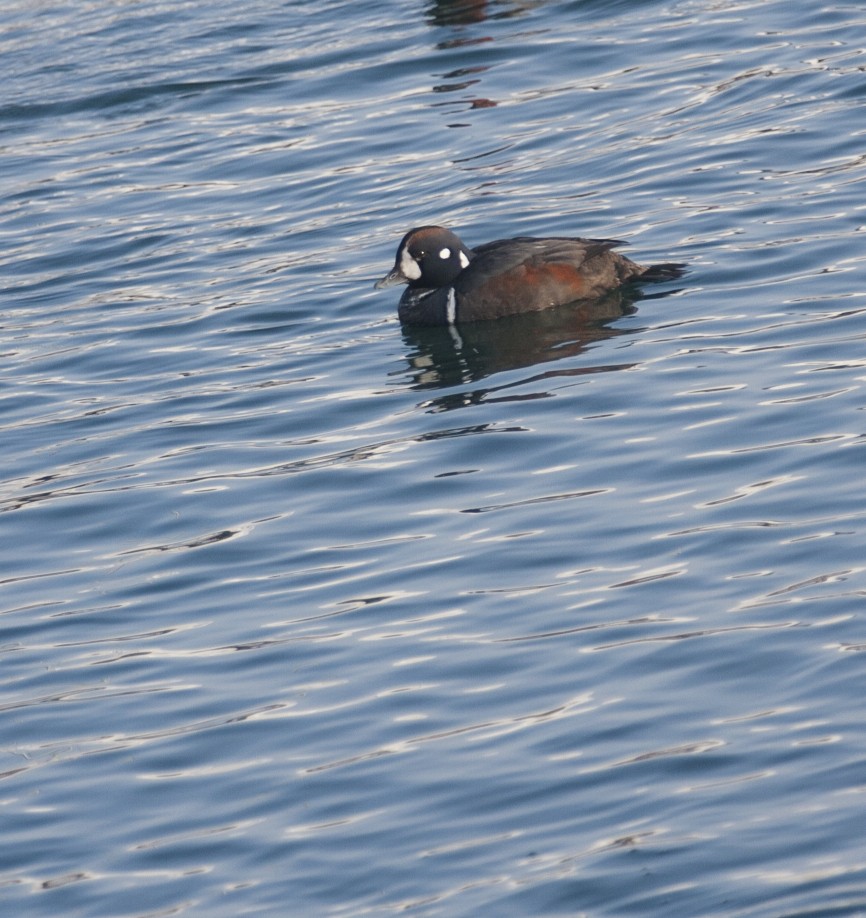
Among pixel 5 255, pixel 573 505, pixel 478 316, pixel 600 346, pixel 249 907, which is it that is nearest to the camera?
pixel 249 907

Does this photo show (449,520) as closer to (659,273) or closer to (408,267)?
(659,273)

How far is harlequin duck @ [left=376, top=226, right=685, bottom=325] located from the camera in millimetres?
11102

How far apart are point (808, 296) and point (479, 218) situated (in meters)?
3.61

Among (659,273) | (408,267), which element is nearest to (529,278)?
(659,273)

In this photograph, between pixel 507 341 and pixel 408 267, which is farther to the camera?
pixel 408 267

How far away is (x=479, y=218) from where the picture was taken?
1362cm

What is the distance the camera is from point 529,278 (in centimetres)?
1112

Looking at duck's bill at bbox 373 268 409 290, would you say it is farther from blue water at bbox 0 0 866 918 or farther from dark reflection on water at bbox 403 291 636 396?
dark reflection on water at bbox 403 291 636 396

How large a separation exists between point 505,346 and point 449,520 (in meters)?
2.89

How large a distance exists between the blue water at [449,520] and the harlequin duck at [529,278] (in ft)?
0.51

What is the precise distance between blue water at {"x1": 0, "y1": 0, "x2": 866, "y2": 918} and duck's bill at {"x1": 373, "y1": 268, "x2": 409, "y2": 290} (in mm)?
259

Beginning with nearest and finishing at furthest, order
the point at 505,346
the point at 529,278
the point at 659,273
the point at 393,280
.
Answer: the point at 505,346 < the point at 529,278 < the point at 659,273 < the point at 393,280

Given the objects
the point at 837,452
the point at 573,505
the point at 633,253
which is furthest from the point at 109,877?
the point at 633,253

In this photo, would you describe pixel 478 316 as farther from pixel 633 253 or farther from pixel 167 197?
pixel 167 197
